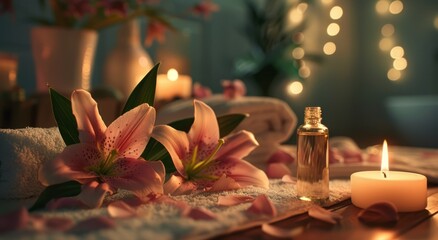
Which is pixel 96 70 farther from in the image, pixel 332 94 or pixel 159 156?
pixel 332 94

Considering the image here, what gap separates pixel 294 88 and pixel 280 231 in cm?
337

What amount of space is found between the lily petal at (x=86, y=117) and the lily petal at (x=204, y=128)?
0.43ft

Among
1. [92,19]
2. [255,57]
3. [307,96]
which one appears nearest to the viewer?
[92,19]

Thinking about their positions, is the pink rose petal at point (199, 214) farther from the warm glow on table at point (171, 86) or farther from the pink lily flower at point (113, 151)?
the warm glow on table at point (171, 86)

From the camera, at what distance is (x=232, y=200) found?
61 centimetres

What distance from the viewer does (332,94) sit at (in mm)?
4238

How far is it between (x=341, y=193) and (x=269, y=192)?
12 centimetres

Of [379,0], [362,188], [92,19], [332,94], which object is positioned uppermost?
[379,0]

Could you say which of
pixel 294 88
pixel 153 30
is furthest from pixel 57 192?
pixel 294 88

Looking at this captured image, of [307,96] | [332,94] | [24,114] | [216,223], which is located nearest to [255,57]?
[307,96]

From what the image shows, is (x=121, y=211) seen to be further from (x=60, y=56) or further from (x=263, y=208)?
(x=60, y=56)

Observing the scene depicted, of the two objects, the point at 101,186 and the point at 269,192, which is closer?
the point at 101,186

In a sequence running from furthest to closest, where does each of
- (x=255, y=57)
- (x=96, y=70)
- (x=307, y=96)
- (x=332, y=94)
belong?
1. (x=332, y=94)
2. (x=307, y=96)
3. (x=255, y=57)
4. (x=96, y=70)

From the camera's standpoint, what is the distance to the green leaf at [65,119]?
624 mm
